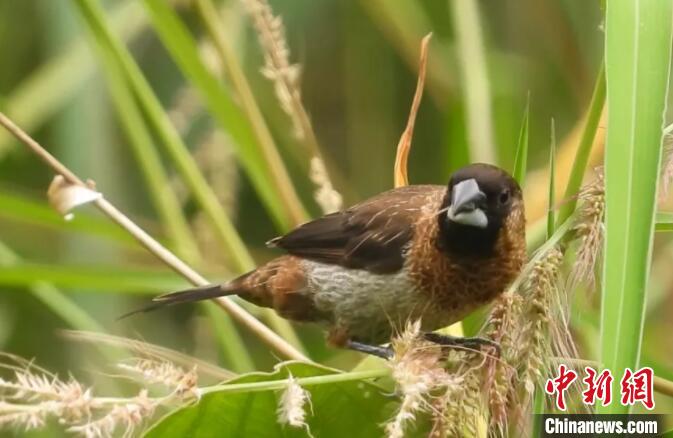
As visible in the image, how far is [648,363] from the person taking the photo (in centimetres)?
146

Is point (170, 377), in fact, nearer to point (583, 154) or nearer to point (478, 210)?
point (583, 154)

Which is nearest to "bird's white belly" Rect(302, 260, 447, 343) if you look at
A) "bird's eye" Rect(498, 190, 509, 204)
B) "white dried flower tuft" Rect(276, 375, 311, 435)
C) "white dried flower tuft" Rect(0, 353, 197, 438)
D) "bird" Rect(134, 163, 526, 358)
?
"bird" Rect(134, 163, 526, 358)

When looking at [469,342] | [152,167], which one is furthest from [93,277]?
[469,342]

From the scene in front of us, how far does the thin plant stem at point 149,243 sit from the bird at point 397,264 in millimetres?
198

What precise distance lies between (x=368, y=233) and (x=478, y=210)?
14.1 inches

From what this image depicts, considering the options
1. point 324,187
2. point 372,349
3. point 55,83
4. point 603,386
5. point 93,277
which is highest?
point 55,83

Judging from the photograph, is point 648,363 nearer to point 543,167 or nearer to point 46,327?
point 543,167

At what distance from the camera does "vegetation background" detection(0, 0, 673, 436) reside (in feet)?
6.75

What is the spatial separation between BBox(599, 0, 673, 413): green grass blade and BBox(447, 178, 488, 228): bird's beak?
500mm

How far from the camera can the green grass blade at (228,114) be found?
194cm

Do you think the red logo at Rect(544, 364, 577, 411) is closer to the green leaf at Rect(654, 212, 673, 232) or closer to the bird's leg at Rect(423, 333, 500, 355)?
the bird's leg at Rect(423, 333, 500, 355)

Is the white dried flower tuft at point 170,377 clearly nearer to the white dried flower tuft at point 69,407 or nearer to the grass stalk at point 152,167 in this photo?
the white dried flower tuft at point 69,407

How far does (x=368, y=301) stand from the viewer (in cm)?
198

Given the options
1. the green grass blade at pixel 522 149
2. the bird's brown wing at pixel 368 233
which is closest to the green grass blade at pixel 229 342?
the bird's brown wing at pixel 368 233
